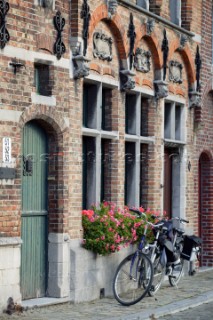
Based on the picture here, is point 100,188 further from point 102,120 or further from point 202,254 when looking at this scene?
point 202,254

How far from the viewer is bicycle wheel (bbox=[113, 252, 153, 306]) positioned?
1484cm

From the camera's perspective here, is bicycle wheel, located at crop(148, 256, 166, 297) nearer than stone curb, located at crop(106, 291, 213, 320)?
No

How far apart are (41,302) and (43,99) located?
2.77 m

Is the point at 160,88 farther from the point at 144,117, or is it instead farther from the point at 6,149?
the point at 6,149

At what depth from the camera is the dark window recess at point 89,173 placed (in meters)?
16.0

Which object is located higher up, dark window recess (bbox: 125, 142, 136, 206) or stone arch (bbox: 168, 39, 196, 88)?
stone arch (bbox: 168, 39, 196, 88)

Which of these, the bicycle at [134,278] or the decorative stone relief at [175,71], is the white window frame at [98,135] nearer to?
the bicycle at [134,278]

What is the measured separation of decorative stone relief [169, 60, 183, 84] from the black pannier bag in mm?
3290

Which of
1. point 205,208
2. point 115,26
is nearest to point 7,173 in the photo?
point 115,26

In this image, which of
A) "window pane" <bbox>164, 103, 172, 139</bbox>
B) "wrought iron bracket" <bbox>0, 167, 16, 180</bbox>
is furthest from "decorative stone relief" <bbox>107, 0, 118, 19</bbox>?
"wrought iron bracket" <bbox>0, 167, 16, 180</bbox>

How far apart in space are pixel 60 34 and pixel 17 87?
4.44 feet

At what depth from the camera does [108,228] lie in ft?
50.5

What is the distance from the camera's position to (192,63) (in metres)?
Answer: 19.9

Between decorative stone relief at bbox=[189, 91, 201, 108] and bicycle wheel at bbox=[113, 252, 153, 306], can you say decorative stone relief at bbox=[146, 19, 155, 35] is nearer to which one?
decorative stone relief at bbox=[189, 91, 201, 108]
